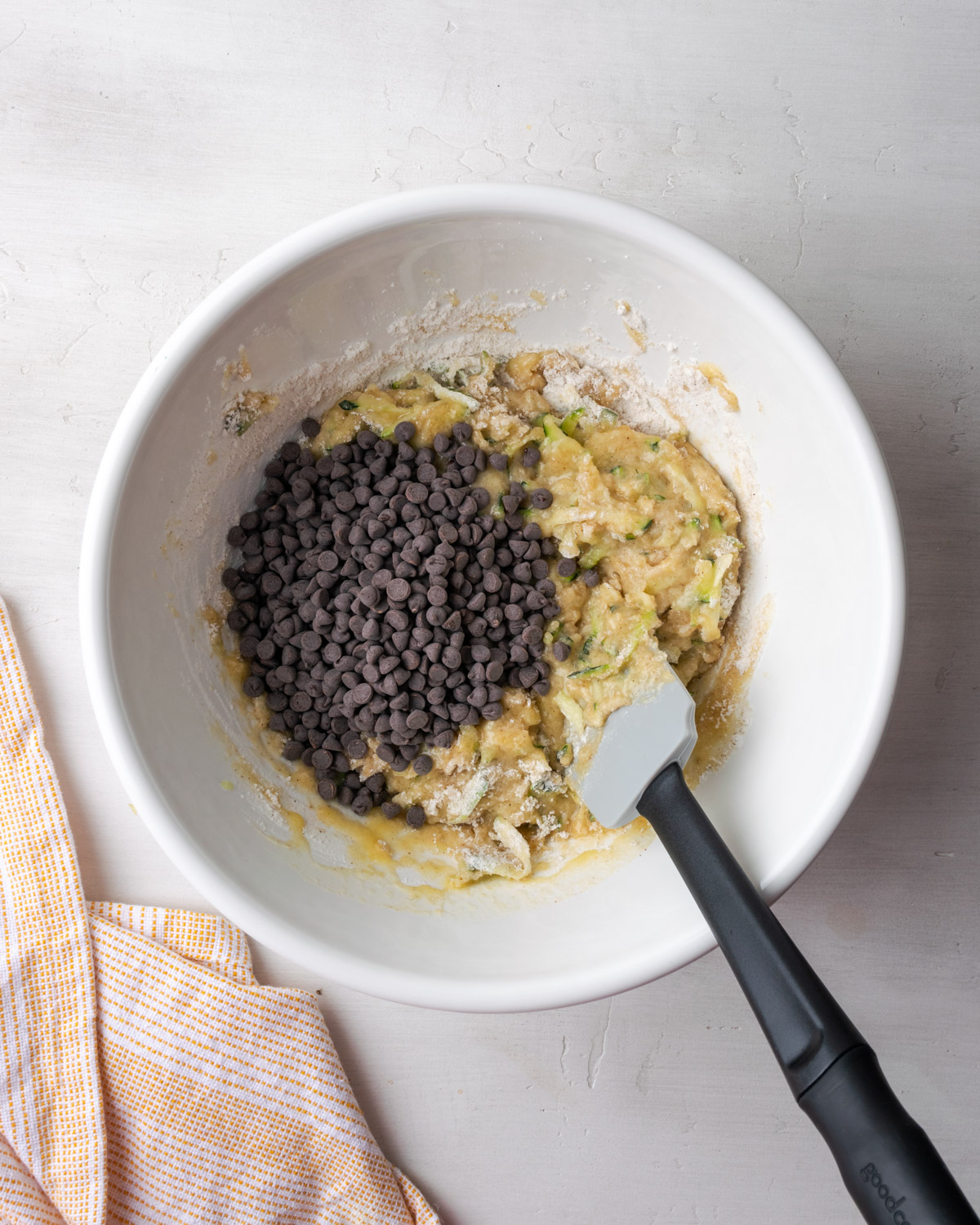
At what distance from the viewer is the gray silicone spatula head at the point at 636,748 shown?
4.90 feet

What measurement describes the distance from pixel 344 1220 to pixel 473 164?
213 centimetres

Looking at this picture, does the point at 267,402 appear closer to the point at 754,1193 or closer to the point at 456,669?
the point at 456,669

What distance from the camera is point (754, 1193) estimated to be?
75.5 inches

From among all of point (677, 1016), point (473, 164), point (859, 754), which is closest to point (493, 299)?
point (473, 164)

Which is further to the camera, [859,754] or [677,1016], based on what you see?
[677,1016]

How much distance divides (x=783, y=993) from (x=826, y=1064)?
0.09m

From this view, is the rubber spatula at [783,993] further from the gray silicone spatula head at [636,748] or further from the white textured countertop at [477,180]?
the white textured countertop at [477,180]

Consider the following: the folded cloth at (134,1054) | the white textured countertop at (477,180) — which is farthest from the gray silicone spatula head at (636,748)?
the folded cloth at (134,1054)

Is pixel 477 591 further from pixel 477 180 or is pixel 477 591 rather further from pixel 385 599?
pixel 477 180

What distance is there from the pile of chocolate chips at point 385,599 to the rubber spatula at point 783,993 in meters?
0.23

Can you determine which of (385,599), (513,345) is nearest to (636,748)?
(385,599)

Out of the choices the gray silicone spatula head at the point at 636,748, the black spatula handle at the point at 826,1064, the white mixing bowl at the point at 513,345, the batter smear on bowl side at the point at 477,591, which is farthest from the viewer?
the batter smear on bowl side at the point at 477,591

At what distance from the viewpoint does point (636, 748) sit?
1.51 metres

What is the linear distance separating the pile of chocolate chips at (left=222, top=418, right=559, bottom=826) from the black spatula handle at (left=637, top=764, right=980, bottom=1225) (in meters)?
0.50
